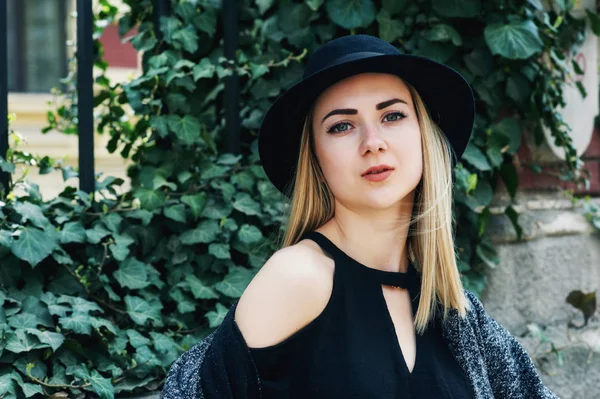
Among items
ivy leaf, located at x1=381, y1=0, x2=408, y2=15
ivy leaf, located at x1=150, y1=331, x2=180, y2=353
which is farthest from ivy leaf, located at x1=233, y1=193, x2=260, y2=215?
ivy leaf, located at x1=381, y1=0, x2=408, y2=15

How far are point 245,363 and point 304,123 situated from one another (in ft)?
1.99

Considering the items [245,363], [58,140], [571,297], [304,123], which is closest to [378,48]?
[304,123]

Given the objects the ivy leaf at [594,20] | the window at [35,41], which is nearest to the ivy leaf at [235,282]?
the ivy leaf at [594,20]

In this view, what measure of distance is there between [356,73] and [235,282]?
992 mm

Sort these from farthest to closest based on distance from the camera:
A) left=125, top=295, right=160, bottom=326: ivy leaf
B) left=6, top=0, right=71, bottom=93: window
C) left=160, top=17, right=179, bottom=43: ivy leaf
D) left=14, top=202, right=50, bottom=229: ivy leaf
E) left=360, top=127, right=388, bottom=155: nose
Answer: left=6, top=0, right=71, bottom=93: window, left=160, top=17, right=179, bottom=43: ivy leaf, left=125, top=295, right=160, bottom=326: ivy leaf, left=14, top=202, right=50, bottom=229: ivy leaf, left=360, top=127, right=388, bottom=155: nose

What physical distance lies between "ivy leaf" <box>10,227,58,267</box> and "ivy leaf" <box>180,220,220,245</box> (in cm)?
43

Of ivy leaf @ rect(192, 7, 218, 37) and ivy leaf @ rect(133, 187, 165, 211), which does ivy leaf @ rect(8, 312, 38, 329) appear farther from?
ivy leaf @ rect(192, 7, 218, 37)

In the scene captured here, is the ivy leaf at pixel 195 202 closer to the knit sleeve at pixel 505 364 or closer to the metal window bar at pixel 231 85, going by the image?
the metal window bar at pixel 231 85

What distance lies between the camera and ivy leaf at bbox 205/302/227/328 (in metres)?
2.41

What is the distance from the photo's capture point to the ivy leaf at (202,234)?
98.2 inches

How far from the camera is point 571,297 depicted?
312cm

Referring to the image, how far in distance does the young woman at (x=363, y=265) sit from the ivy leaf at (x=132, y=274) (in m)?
0.61

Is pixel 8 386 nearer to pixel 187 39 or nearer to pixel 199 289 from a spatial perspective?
pixel 199 289

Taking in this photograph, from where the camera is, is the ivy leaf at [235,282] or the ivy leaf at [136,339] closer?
the ivy leaf at [136,339]
